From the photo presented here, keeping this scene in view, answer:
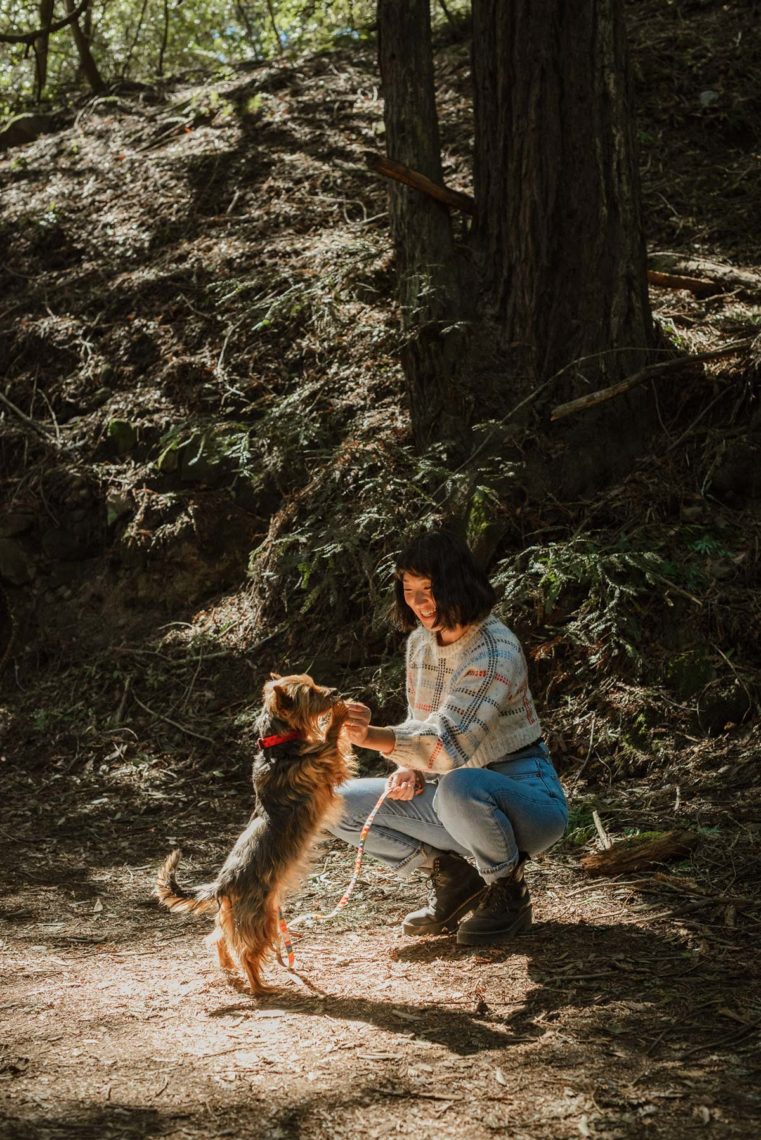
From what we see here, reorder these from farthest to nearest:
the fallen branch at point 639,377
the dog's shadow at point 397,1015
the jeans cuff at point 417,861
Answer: the fallen branch at point 639,377
the jeans cuff at point 417,861
the dog's shadow at point 397,1015

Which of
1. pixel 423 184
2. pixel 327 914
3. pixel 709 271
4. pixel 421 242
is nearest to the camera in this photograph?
pixel 327 914

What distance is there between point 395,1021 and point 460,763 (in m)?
1.01

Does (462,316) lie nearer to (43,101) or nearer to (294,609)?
(294,609)

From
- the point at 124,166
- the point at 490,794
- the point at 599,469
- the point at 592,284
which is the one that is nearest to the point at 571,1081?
the point at 490,794

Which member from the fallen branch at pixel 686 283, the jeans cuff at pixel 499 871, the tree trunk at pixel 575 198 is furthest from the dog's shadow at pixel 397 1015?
the fallen branch at pixel 686 283

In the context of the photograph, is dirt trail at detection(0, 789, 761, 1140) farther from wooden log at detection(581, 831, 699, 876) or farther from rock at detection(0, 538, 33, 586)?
rock at detection(0, 538, 33, 586)

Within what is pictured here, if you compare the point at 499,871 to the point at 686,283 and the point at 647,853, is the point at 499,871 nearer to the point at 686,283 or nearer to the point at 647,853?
the point at 647,853

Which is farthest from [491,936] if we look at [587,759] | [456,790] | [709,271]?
[709,271]

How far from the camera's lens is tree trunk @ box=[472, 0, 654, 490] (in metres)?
7.24

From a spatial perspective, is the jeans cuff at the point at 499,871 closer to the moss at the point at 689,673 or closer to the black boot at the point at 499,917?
the black boot at the point at 499,917

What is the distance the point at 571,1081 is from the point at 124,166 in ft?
39.0

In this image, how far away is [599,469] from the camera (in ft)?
23.7

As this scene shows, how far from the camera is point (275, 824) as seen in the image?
3.83 metres

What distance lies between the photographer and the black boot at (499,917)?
4.07m
